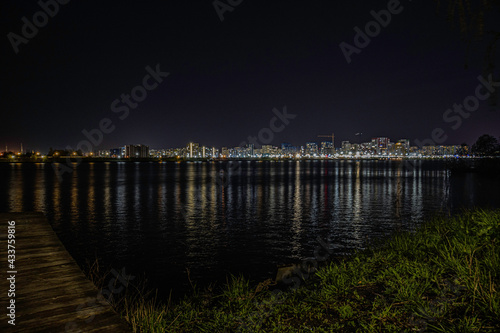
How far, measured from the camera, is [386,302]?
648 cm

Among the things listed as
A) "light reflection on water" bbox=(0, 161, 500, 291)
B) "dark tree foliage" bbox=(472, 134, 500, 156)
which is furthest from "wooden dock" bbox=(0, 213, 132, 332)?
"dark tree foliage" bbox=(472, 134, 500, 156)

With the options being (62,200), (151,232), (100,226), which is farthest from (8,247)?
(62,200)

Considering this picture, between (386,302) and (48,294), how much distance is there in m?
6.42

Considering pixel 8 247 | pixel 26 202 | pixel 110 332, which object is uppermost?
pixel 8 247

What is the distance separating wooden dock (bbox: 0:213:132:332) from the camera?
17.6 ft

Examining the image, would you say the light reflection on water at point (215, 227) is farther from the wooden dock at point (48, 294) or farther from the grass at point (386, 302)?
the grass at point (386, 302)

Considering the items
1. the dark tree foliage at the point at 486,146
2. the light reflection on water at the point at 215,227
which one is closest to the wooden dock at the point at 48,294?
the light reflection on water at the point at 215,227

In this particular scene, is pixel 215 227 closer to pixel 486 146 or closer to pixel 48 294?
pixel 48 294

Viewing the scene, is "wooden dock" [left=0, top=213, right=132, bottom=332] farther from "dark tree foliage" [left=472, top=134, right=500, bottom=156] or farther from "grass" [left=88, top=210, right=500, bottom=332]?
"dark tree foliage" [left=472, top=134, right=500, bottom=156]

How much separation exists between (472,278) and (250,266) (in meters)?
10.2

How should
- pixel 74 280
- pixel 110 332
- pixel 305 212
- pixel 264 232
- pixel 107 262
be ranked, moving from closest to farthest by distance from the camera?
pixel 110 332 < pixel 74 280 < pixel 107 262 < pixel 264 232 < pixel 305 212

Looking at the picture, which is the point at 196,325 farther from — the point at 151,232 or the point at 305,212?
the point at 305,212

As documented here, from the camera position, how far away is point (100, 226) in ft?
82.1

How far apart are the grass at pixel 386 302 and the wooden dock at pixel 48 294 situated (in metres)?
0.90
